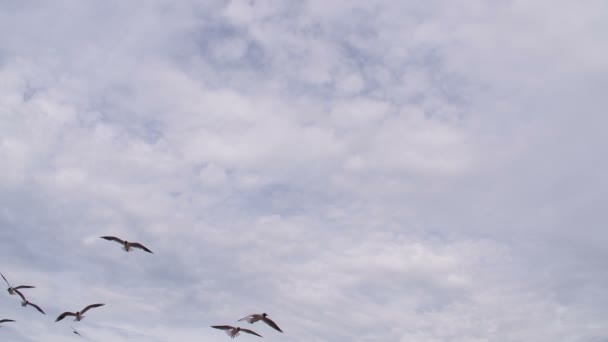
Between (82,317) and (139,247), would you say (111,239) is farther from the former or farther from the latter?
(82,317)

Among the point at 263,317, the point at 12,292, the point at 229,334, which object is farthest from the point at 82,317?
the point at 263,317

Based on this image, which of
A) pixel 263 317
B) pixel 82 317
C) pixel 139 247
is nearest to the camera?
pixel 263 317

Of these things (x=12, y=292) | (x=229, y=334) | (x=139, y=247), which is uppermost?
(x=139, y=247)

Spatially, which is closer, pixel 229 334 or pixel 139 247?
pixel 229 334

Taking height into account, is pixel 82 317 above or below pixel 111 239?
below

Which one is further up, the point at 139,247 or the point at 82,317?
the point at 139,247

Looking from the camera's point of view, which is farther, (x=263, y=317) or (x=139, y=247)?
(x=139, y=247)

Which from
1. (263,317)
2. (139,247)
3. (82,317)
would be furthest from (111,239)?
(263,317)

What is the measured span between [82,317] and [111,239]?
15370 millimetres

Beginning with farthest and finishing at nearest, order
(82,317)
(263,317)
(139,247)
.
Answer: (82,317), (139,247), (263,317)

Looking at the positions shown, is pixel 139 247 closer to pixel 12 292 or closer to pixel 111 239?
pixel 111 239

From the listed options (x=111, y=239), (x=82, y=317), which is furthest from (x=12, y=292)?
(x=111, y=239)

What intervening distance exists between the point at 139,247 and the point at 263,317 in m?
22.6

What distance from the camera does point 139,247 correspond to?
72.5m
